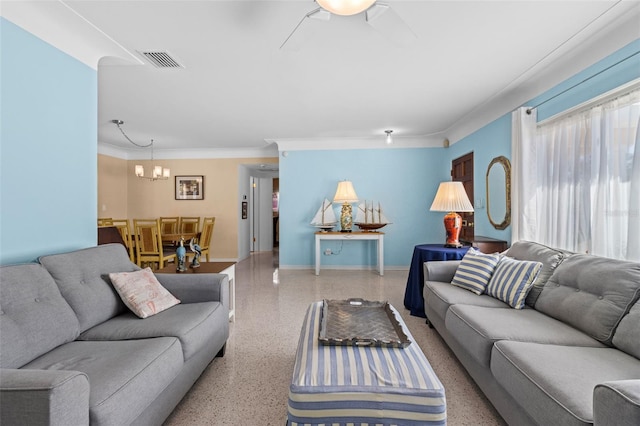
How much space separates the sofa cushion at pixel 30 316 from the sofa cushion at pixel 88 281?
0.21ft

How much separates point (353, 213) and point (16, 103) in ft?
14.7

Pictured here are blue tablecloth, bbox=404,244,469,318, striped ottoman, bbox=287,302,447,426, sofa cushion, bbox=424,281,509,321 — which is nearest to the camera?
striped ottoman, bbox=287,302,447,426

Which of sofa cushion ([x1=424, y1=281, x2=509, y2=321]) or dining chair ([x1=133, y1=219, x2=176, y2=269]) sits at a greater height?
dining chair ([x1=133, y1=219, x2=176, y2=269])

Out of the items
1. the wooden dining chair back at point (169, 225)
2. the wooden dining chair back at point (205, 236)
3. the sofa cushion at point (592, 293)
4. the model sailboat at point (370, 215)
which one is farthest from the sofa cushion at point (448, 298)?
the wooden dining chair back at point (169, 225)

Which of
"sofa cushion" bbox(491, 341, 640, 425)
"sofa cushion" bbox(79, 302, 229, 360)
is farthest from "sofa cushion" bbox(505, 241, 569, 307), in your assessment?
"sofa cushion" bbox(79, 302, 229, 360)

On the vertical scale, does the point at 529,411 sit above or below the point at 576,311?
below

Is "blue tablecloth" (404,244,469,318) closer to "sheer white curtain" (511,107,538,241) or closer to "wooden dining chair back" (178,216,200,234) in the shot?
"sheer white curtain" (511,107,538,241)

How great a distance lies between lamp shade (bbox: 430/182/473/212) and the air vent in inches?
115

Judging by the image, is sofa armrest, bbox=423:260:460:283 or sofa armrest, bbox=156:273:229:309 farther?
sofa armrest, bbox=423:260:460:283

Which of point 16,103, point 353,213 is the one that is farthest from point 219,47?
point 353,213

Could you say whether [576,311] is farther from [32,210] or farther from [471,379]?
[32,210]

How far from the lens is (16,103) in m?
1.79

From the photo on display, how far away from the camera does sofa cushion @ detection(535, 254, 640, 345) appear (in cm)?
153

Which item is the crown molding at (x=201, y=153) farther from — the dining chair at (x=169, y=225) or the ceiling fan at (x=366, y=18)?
the ceiling fan at (x=366, y=18)
